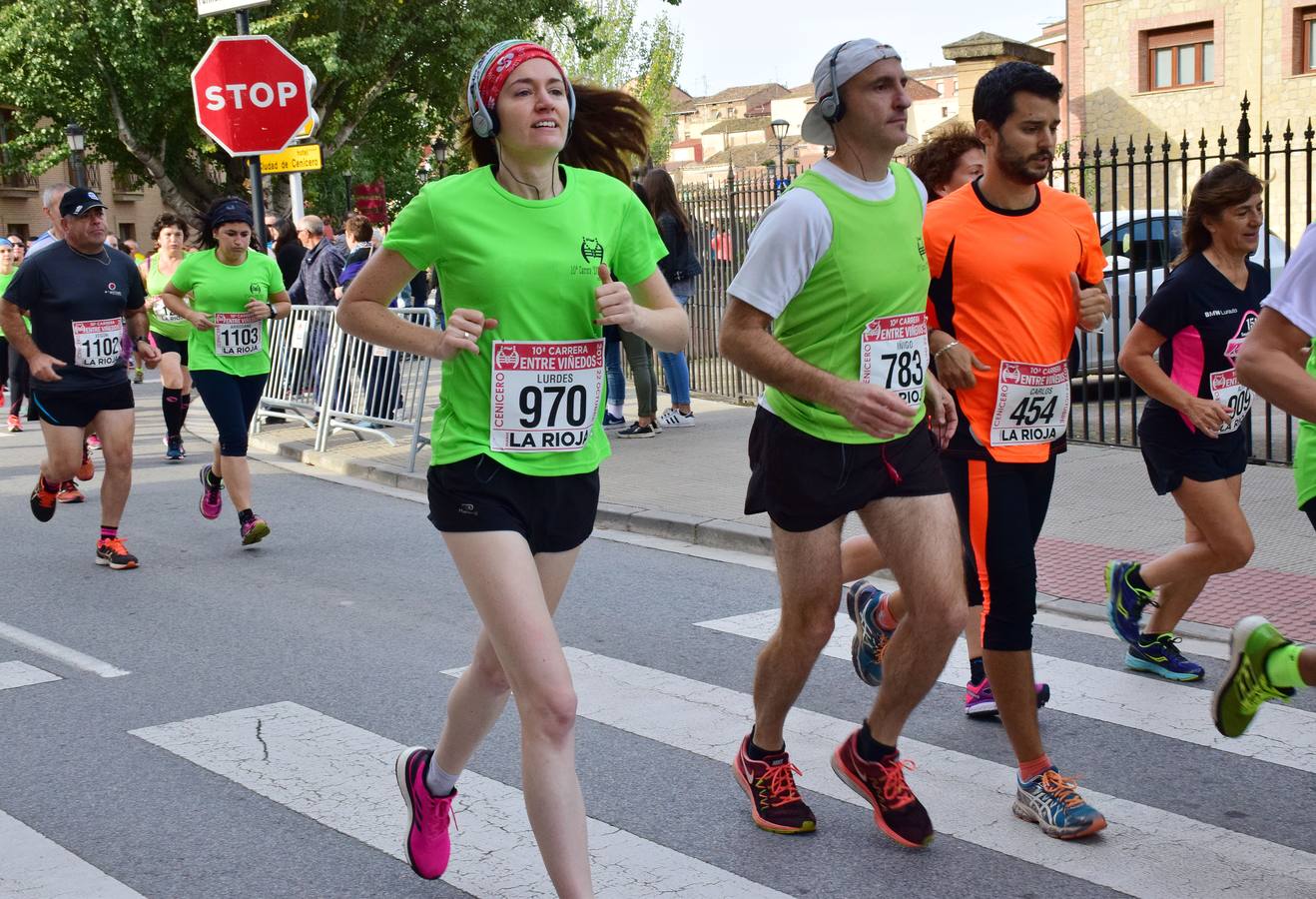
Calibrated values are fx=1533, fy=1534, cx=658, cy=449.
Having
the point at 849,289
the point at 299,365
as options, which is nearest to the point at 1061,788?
the point at 849,289

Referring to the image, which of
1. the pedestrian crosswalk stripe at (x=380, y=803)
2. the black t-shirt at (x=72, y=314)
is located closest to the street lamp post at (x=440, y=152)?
the black t-shirt at (x=72, y=314)

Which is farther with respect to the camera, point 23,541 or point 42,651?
point 23,541

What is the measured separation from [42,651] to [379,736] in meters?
2.11

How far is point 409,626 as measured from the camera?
655 centimetres

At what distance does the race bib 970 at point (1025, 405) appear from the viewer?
163 inches

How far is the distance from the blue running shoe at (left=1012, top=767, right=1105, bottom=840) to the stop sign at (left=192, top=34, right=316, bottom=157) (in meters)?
9.58

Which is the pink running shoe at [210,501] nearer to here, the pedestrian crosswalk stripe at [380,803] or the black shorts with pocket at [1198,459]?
the pedestrian crosswalk stripe at [380,803]

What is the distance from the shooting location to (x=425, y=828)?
3.66 meters

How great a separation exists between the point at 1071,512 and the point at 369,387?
6144 mm

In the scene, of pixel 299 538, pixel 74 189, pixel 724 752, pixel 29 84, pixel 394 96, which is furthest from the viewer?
pixel 394 96

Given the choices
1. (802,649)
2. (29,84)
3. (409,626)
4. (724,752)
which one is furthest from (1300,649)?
(29,84)

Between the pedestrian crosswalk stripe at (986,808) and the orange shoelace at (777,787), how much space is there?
0.11 m

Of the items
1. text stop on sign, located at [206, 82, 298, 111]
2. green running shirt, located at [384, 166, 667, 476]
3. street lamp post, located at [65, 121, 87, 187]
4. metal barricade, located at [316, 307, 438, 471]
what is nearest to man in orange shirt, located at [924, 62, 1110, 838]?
green running shirt, located at [384, 166, 667, 476]

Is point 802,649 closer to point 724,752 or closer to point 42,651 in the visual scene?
point 724,752
